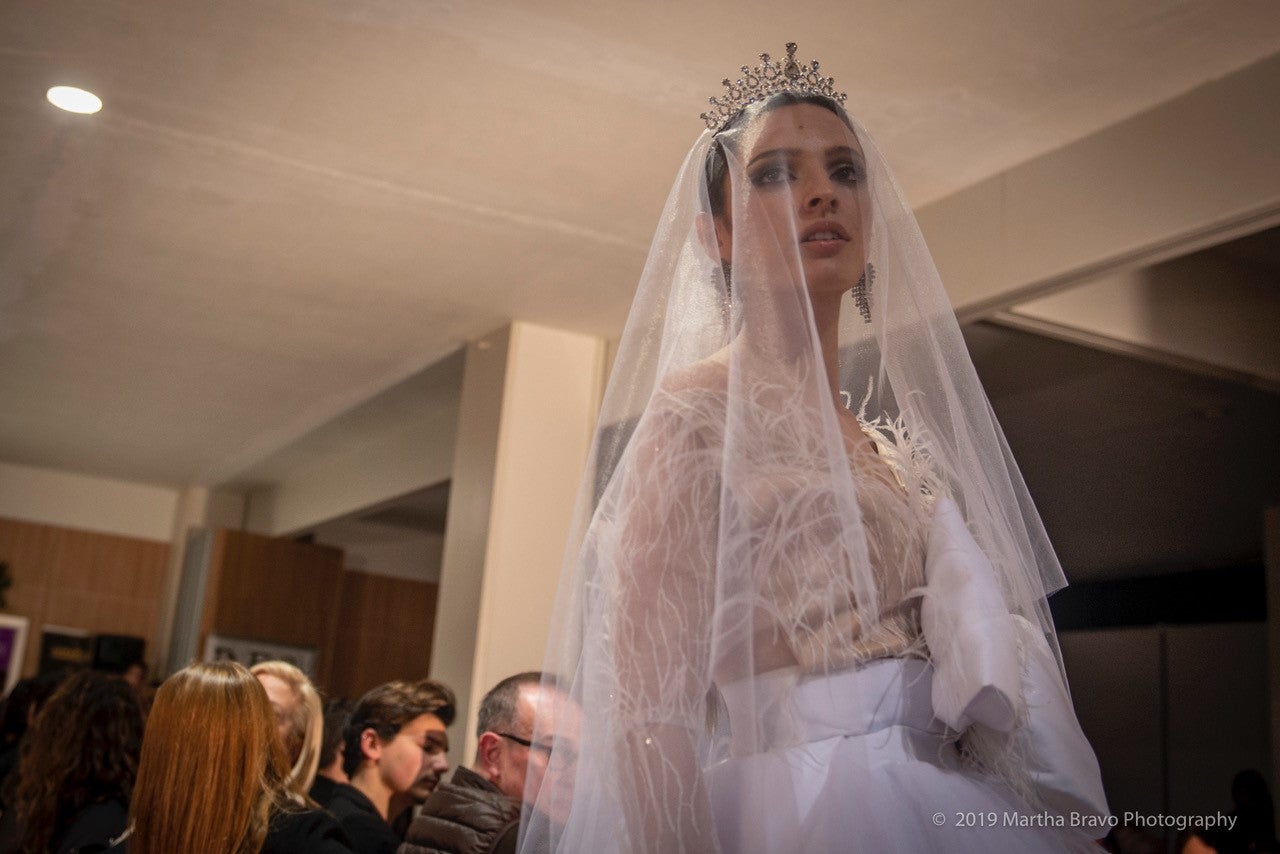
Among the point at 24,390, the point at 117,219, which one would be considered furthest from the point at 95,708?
the point at 24,390

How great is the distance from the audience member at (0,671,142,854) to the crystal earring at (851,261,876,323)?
1.90 meters

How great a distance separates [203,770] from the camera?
1.94 m

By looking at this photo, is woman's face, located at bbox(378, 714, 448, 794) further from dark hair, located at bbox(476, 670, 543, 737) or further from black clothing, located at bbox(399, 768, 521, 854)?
black clothing, located at bbox(399, 768, 521, 854)

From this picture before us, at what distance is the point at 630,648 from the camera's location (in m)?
1.10

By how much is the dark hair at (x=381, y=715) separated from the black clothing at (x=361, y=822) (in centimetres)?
17

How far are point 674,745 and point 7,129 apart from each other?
139 inches

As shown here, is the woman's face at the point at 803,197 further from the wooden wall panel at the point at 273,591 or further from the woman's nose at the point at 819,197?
the wooden wall panel at the point at 273,591

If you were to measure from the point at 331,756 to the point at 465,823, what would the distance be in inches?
50.8

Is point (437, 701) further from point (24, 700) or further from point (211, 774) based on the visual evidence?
point (211, 774)

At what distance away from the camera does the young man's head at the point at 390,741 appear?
3.23 m

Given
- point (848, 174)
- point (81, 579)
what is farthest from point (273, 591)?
point (848, 174)

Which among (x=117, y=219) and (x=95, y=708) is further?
(x=117, y=219)

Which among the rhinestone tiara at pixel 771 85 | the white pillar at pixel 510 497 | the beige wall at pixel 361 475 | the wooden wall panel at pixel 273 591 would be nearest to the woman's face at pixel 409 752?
the white pillar at pixel 510 497

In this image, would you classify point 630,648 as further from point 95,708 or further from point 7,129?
point 7,129
